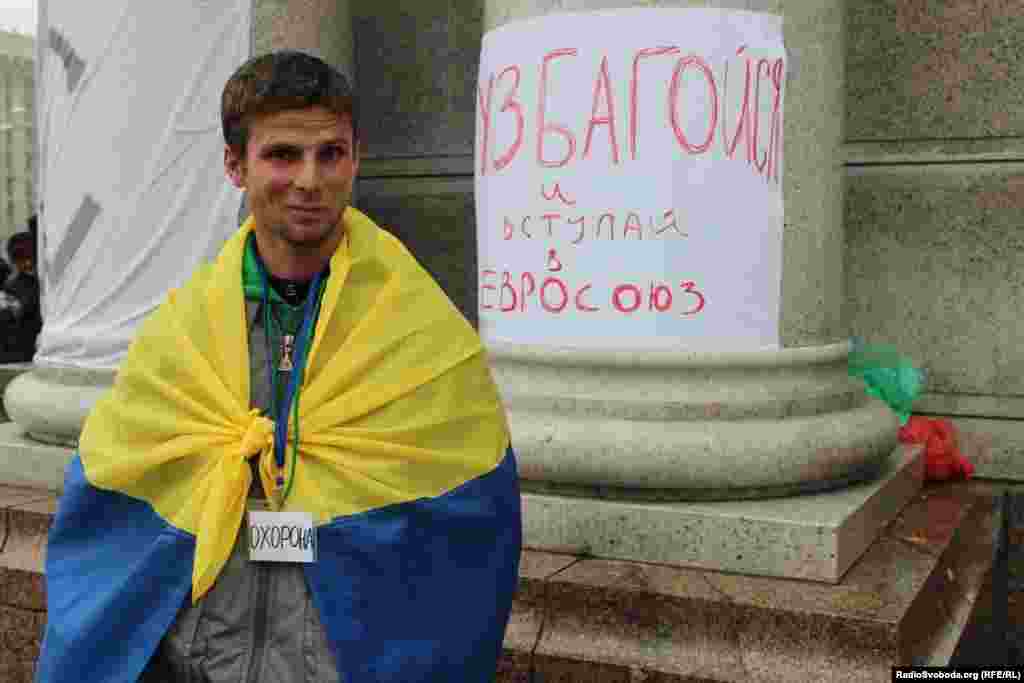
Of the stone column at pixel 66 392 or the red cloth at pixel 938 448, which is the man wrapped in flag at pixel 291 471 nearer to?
the stone column at pixel 66 392

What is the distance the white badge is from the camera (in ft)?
6.82

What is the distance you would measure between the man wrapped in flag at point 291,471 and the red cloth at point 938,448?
3680 millimetres

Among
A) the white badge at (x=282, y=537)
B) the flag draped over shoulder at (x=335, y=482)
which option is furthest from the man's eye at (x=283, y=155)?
the white badge at (x=282, y=537)

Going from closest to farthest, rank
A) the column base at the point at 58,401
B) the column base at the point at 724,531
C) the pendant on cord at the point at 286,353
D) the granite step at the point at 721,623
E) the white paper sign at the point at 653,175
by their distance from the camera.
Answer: the pendant on cord at the point at 286,353, the granite step at the point at 721,623, the column base at the point at 724,531, the white paper sign at the point at 653,175, the column base at the point at 58,401

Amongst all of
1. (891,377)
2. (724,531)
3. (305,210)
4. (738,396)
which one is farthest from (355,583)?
(891,377)

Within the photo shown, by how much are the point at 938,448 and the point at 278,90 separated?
13.9 ft

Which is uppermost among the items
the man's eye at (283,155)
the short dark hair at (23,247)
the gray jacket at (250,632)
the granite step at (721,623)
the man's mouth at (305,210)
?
the short dark hair at (23,247)

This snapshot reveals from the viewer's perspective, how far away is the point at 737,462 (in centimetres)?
384

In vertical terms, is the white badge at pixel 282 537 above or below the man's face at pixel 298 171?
below

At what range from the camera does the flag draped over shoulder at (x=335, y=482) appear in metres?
2.10

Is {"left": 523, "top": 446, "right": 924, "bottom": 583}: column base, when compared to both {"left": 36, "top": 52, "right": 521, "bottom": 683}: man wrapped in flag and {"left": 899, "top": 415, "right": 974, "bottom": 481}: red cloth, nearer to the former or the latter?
{"left": 899, "top": 415, "right": 974, "bottom": 481}: red cloth

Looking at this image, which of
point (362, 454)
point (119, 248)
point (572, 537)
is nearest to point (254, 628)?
point (362, 454)

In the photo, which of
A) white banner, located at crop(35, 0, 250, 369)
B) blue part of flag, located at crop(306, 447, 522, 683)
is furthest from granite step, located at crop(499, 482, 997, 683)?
white banner, located at crop(35, 0, 250, 369)

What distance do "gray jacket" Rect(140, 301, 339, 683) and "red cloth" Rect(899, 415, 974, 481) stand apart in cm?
403
